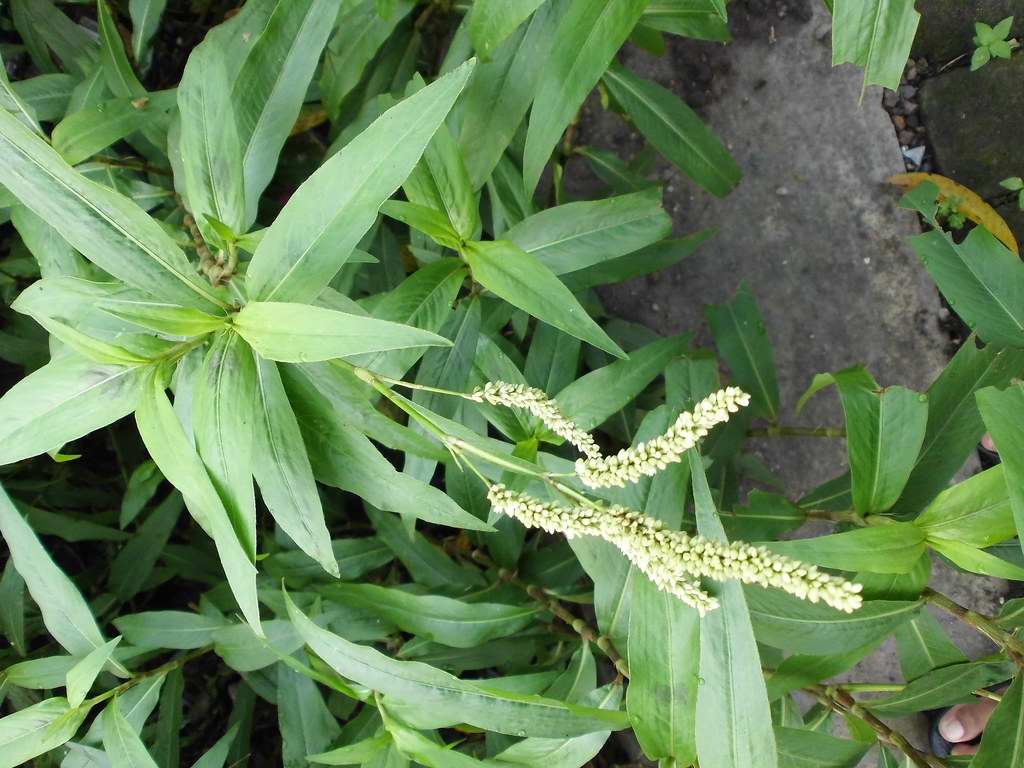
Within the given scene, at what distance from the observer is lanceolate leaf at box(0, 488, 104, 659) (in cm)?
142

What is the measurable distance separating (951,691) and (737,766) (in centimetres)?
60

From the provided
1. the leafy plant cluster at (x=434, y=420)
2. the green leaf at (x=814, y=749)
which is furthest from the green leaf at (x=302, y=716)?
the green leaf at (x=814, y=749)

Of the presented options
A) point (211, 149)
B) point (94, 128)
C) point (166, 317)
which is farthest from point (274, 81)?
point (166, 317)

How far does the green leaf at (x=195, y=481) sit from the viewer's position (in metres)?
0.95

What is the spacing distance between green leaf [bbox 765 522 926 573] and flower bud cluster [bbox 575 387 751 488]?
0.93ft

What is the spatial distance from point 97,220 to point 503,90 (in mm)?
806

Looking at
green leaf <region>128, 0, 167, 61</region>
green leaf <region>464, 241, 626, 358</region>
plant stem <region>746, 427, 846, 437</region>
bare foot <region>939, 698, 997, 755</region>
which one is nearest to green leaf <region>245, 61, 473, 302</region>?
green leaf <region>464, 241, 626, 358</region>

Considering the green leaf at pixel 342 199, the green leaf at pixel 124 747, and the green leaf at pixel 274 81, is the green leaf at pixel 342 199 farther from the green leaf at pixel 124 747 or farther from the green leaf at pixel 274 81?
the green leaf at pixel 124 747

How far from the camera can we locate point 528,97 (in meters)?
1.43

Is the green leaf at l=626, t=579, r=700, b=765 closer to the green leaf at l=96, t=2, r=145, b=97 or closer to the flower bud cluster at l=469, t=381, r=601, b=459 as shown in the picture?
the flower bud cluster at l=469, t=381, r=601, b=459

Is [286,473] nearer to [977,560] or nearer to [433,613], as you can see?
[433,613]

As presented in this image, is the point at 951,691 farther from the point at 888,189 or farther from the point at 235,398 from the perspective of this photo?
the point at 888,189

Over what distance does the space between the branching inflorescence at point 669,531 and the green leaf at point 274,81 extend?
0.77 meters

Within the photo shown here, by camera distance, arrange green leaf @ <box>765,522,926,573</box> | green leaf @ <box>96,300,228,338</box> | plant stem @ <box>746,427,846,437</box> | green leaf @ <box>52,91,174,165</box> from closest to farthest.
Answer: green leaf @ <box>96,300,228,338</box> < green leaf @ <box>765,522,926,573</box> < green leaf @ <box>52,91,174,165</box> < plant stem @ <box>746,427,846,437</box>
